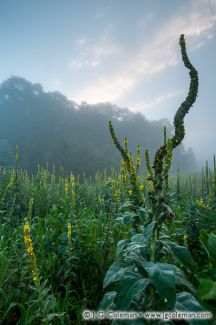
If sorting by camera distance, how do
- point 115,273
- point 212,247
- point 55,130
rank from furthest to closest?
1. point 55,130
2. point 115,273
3. point 212,247

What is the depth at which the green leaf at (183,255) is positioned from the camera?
1999 mm

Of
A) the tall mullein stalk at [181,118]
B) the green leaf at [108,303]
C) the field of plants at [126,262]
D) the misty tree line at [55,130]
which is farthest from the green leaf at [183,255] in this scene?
the misty tree line at [55,130]

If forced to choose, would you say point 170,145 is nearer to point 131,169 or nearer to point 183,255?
point 131,169

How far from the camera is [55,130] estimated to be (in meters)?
52.2

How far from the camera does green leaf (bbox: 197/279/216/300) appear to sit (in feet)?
6.08

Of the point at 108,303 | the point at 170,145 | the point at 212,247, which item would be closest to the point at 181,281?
the point at 212,247

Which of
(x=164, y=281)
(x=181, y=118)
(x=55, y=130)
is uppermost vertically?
(x=55, y=130)

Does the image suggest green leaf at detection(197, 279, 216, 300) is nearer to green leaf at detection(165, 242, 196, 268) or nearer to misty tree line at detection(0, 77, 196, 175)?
green leaf at detection(165, 242, 196, 268)

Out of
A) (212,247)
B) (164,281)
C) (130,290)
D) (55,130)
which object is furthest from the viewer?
(55,130)

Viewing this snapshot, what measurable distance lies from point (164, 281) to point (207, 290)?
0.42 m

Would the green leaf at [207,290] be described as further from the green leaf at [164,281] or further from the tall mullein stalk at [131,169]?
the tall mullein stalk at [131,169]

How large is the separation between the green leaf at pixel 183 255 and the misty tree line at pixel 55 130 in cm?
3945

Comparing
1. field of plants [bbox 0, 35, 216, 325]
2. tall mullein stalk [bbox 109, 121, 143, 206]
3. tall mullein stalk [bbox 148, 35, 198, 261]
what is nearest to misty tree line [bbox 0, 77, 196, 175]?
field of plants [bbox 0, 35, 216, 325]

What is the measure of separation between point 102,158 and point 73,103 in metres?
20.2
